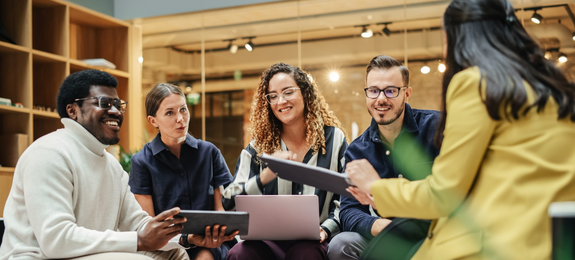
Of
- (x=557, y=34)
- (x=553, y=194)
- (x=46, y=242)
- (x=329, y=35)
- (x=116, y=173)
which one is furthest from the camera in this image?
(x=329, y=35)

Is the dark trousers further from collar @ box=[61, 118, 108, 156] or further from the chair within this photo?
the chair

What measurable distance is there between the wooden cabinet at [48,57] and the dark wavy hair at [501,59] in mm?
3763

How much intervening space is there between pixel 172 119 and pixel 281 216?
924mm

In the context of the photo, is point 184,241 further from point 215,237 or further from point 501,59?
point 501,59

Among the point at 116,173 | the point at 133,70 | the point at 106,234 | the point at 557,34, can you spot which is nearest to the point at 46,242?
the point at 106,234

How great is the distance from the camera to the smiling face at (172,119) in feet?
9.09

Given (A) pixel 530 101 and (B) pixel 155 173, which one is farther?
(B) pixel 155 173

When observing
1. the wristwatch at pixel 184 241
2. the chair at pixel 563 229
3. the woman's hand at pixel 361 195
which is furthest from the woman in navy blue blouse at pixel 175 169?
the chair at pixel 563 229

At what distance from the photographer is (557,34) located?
4832 mm

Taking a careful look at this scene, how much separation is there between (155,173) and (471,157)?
1876mm

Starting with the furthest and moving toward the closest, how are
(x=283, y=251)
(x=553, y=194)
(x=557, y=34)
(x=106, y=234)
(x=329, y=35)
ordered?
(x=329, y=35) → (x=557, y=34) → (x=283, y=251) → (x=106, y=234) → (x=553, y=194)

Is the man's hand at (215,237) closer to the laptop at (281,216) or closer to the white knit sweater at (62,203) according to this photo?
the laptop at (281,216)

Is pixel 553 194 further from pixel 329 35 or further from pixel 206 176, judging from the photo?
pixel 329 35

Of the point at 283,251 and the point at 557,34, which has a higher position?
the point at 557,34
